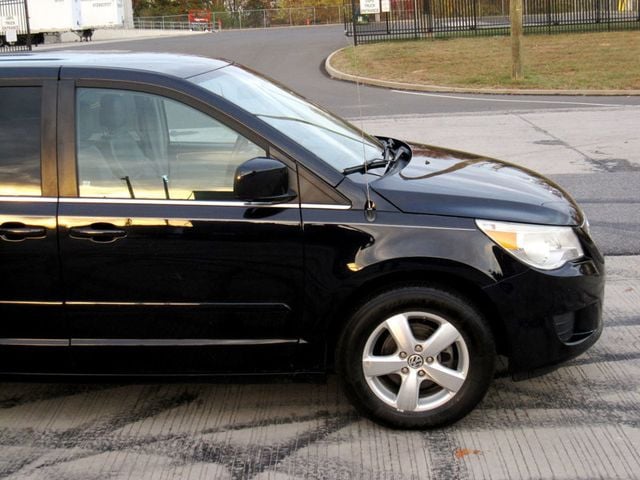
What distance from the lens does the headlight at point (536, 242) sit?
13.0 feet

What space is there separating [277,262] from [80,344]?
1.00 m

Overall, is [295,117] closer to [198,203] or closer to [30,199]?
[198,203]

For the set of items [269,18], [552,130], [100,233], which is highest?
[269,18]

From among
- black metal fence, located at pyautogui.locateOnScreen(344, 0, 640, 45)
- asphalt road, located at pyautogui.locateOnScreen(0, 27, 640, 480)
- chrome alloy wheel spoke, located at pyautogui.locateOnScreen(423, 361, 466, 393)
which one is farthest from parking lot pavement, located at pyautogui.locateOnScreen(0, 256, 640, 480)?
black metal fence, located at pyautogui.locateOnScreen(344, 0, 640, 45)

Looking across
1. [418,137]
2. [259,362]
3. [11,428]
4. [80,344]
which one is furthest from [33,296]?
[418,137]

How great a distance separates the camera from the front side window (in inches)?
160

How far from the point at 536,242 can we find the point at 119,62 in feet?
7.18

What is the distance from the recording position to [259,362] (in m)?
4.08

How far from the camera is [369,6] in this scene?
30.1 metres

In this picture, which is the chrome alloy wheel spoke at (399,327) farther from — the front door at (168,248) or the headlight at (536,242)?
the headlight at (536,242)

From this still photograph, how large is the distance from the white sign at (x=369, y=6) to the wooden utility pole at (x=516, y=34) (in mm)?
9612

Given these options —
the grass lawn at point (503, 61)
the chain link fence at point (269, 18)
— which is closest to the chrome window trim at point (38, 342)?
the grass lawn at point (503, 61)

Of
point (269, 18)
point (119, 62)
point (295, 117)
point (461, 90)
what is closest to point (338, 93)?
point (461, 90)

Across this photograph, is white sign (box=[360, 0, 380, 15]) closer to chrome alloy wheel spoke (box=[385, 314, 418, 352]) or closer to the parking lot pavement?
the parking lot pavement
